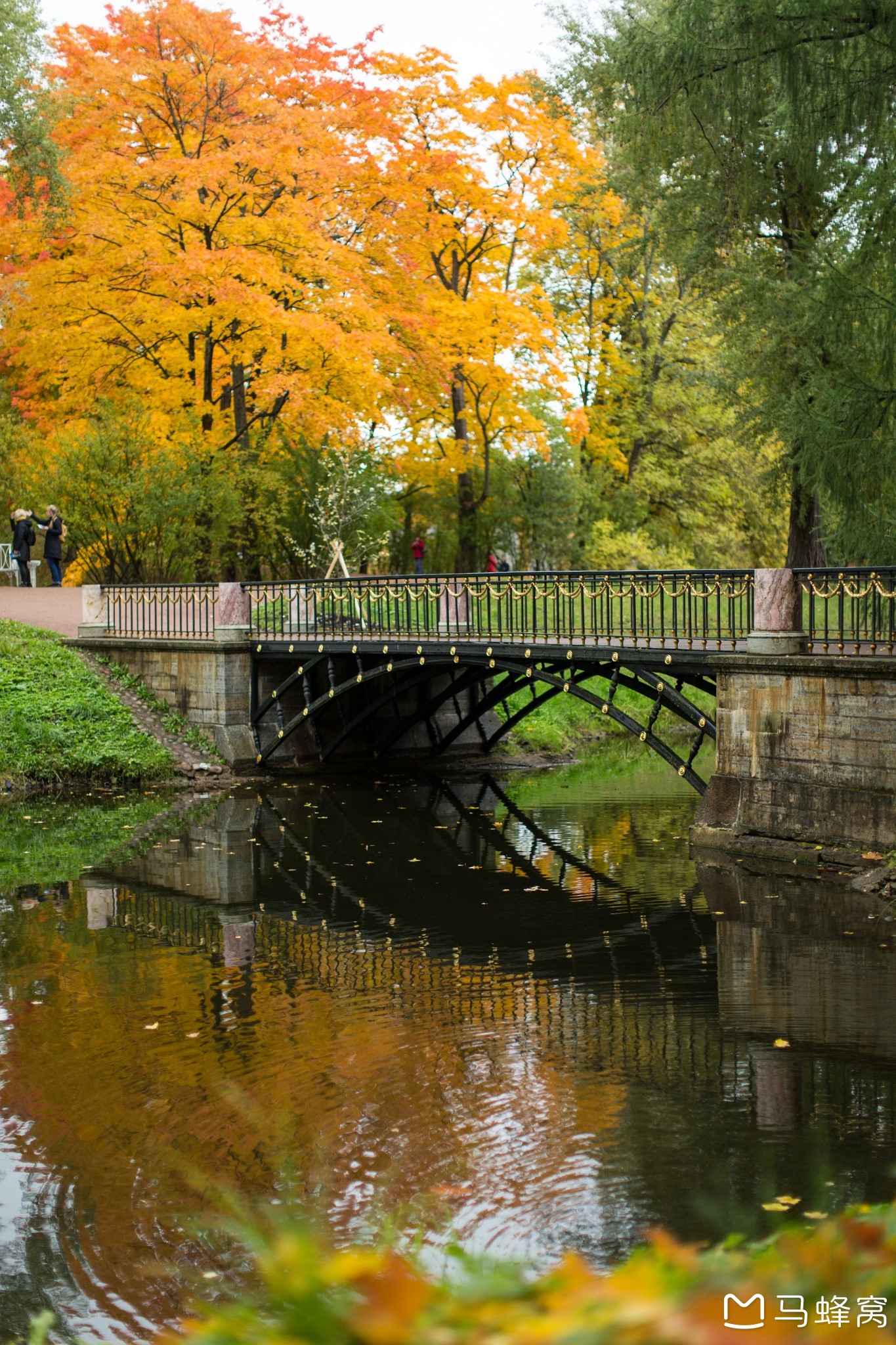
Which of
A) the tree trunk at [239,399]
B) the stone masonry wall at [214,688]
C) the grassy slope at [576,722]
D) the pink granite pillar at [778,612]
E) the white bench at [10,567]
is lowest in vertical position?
the grassy slope at [576,722]

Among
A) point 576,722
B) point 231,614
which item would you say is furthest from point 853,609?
point 576,722

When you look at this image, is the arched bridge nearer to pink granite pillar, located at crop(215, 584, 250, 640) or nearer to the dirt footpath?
pink granite pillar, located at crop(215, 584, 250, 640)

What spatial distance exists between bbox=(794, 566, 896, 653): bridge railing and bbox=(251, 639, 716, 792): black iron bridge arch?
4.32 ft

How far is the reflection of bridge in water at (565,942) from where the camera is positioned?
8.15 meters

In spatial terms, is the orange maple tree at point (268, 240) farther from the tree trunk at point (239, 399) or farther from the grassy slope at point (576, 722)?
the grassy slope at point (576, 722)

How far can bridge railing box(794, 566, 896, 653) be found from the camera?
41.4ft

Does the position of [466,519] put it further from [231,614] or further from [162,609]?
[231,614]

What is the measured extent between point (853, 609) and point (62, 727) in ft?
39.4

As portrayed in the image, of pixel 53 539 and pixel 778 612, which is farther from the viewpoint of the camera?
pixel 53 539

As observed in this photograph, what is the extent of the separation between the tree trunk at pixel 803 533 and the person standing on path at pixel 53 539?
12.6 m

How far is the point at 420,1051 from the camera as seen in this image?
8297 millimetres

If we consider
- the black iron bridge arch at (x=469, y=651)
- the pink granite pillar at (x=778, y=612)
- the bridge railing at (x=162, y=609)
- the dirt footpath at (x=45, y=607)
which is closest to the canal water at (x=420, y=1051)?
the black iron bridge arch at (x=469, y=651)

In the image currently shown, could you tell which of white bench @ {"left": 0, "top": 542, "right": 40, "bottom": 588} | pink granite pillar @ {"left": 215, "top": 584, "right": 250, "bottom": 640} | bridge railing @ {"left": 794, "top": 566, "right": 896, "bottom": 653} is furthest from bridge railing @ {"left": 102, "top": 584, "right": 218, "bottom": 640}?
bridge railing @ {"left": 794, "top": 566, "right": 896, "bottom": 653}

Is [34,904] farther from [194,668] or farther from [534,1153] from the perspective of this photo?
[194,668]
